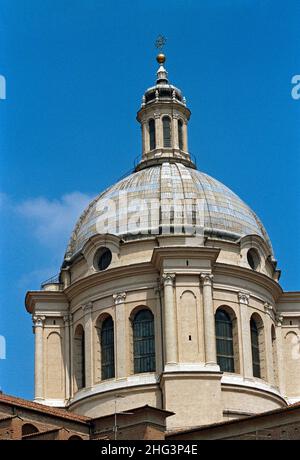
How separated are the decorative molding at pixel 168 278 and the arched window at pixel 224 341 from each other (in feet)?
12.1

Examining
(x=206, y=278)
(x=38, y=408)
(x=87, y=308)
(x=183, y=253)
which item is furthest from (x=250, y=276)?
(x=38, y=408)

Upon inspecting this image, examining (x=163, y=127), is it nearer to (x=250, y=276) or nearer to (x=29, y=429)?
(x=250, y=276)

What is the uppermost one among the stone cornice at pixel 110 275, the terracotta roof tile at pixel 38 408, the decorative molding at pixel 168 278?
the stone cornice at pixel 110 275

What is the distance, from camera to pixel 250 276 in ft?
226

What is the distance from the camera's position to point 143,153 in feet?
250

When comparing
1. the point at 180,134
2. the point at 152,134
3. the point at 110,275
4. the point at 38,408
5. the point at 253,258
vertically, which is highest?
the point at 180,134

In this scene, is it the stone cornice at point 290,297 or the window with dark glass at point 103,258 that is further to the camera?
the stone cornice at point 290,297

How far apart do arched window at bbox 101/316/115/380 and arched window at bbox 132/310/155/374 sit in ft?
Result: 4.53

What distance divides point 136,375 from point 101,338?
12.1 ft

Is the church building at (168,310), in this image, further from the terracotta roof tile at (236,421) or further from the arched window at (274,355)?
the terracotta roof tile at (236,421)

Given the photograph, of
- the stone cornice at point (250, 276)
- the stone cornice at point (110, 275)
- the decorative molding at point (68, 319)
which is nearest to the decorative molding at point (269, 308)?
the stone cornice at point (250, 276)

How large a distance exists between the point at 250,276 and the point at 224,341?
407cm

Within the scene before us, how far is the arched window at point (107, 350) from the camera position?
6750 centimetres
